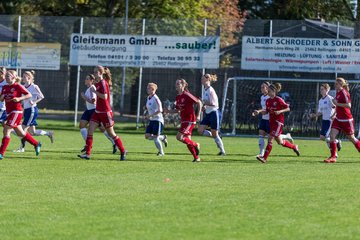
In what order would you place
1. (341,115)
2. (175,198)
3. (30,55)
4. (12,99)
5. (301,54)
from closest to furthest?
1. (175,198)
2. (12,99)
3. (341,115)
4. (301,54)
5. (30,55)

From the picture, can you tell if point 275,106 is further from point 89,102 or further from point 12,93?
point 12,93

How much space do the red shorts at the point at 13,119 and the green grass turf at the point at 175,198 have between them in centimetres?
76

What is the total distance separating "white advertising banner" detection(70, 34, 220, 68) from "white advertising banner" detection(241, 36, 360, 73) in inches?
55.5

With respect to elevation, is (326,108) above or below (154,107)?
above

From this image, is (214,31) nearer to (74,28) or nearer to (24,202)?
(74,28)

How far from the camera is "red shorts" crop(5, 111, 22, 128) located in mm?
19531

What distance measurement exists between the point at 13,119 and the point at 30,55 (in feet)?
57.0

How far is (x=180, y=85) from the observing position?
20.6 meters

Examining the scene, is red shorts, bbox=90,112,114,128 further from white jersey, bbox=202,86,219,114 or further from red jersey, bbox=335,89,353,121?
red jersey, bbox=335,89,353,121

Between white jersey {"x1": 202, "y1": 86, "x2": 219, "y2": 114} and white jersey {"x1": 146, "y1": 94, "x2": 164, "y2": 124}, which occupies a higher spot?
white jersey {"x1": 202, "y1": 86, "x2": 219, "y2": 114}

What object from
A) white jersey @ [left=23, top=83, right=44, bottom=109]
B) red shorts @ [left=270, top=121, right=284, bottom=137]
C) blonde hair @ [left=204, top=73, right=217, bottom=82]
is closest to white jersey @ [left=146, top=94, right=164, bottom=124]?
blonde hair @ [left=204, top=73, right=217, bottom=82]

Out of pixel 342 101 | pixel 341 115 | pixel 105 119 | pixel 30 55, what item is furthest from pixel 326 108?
pixel 30 55

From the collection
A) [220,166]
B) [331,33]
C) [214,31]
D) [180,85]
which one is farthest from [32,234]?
[331,33]

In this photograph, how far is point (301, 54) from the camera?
113ft
